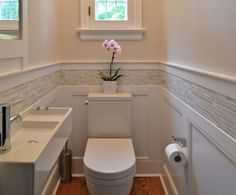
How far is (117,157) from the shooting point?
216cm

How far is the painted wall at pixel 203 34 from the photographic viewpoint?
1.24 meters

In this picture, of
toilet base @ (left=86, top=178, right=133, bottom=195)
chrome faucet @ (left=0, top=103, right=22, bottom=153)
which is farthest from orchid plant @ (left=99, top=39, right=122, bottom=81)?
chrome faucet @ (left=0, top=103, right=22, bottom=153)

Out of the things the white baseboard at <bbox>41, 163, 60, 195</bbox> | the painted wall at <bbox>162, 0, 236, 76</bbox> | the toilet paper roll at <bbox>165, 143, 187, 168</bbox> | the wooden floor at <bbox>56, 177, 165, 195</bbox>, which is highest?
the painted wall at <bbox>162, 0, 236, 76</bbox>

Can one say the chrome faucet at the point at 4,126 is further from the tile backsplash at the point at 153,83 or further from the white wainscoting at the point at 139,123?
the white wainscoting at the point at 139,123

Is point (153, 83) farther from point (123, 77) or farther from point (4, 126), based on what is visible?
point (4, 126)

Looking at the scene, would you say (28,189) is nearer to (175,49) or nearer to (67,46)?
(175,49)

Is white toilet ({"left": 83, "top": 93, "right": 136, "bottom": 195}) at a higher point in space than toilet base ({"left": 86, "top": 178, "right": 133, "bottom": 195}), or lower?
higher

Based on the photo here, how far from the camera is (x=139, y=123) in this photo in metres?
2.89

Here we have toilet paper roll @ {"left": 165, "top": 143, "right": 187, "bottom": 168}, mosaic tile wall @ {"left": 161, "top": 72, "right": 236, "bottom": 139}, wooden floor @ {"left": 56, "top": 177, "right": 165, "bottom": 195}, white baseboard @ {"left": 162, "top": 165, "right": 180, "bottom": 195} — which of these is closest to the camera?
mosaic tile wall @ {"left": 161, "top": 72, "right": 236, "bottom": 139}

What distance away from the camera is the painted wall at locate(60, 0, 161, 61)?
2.78 metres

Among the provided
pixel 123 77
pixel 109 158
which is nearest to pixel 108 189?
pixel 109 158

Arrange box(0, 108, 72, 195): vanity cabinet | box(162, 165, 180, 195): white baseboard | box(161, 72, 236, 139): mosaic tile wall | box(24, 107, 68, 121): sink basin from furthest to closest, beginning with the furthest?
1. box(162, 165, 180, 195): white baseboard
2. box(24, 107, 68, 121): sink basin
3. box(161, 72, 236, 139): mosaic tile wall
4. box(0, 108, 72, 195): vanity cabinet

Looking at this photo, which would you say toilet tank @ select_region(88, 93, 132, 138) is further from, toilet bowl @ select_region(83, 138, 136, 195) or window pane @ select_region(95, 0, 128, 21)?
window pane @ select_region(95, 0, 128, 21)

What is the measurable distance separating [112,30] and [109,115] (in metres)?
0.77
